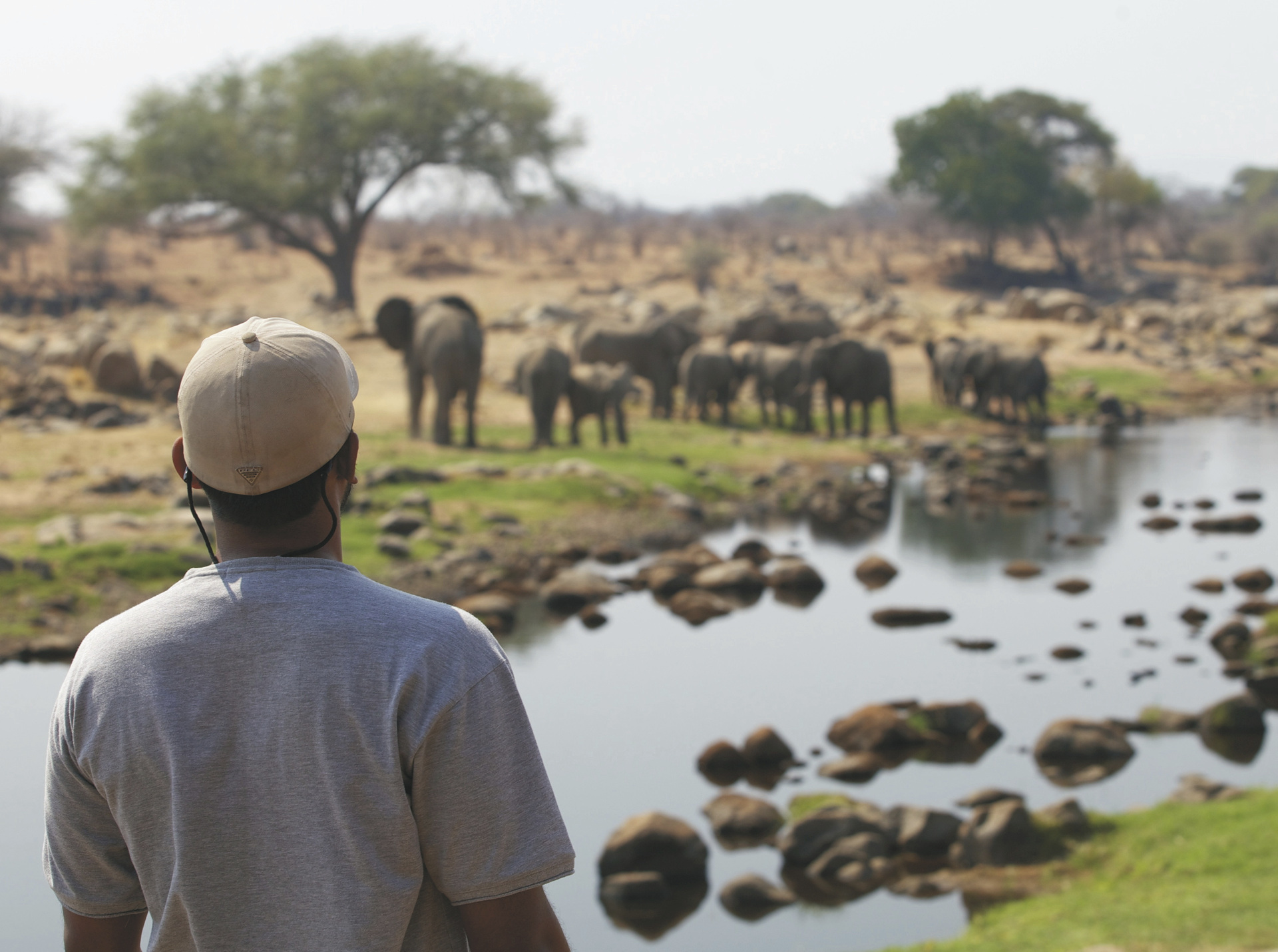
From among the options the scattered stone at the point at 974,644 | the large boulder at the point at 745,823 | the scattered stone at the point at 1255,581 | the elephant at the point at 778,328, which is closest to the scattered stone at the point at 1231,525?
the scattered stone at the point at 1255,581

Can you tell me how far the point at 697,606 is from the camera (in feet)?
38.9

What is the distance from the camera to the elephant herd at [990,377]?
26141 millimetres

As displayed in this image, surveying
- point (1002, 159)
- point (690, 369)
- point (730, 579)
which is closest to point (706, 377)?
point (690, 369)

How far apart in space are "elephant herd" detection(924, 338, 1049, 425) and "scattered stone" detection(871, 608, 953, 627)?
49.4 feet

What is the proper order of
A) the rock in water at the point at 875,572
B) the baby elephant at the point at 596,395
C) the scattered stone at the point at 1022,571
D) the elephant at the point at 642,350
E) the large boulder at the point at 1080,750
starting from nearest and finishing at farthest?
the large boulder at the point at 1080,750 < the rock in water at the point at 875,572 < the scattered stone at the point at 1022,571 < the baby elephant at the point at 596,395 < the elephant at the point at 642,350

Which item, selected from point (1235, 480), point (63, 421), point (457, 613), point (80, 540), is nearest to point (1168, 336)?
point (1235, 480)

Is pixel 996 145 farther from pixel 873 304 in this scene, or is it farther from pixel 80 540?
pixel 80 540

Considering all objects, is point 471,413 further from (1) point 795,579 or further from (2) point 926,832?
(2) point 926,832

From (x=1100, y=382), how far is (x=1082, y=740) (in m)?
24.1

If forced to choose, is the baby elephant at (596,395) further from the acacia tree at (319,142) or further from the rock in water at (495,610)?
the acacia tree at (319,142)

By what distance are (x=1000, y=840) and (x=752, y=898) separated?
1.31 meters

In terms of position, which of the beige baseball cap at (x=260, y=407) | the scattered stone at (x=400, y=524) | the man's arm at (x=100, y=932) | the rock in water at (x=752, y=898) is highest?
the beige baseball cap at (x=260, y=407)

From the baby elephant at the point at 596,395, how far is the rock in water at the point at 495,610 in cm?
777

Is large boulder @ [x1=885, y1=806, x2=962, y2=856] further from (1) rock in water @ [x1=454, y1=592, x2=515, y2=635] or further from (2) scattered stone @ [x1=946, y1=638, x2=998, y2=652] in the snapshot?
(1) rock in water @ [x1=454, y1=592, x2=515, y2=635]
